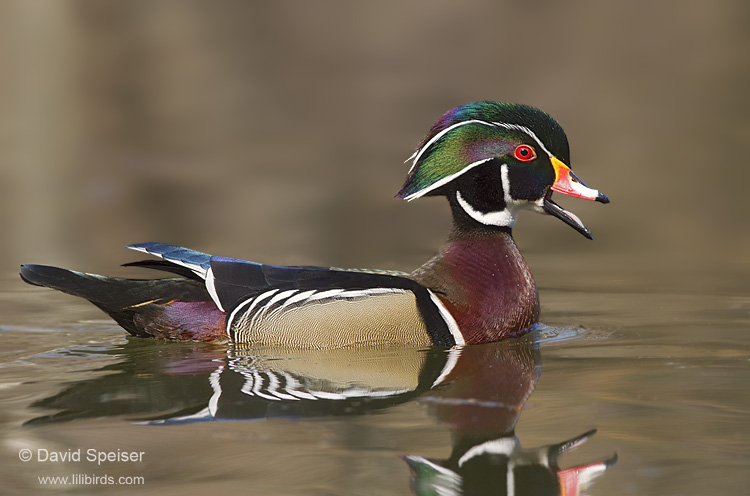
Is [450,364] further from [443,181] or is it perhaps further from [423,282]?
[443,181]

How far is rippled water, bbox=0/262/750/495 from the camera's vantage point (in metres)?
3.73

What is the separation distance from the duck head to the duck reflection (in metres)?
0.78

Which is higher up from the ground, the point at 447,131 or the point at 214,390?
the point at 447,131

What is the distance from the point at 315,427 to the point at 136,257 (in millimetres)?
5574

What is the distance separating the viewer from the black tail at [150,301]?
5742 mm

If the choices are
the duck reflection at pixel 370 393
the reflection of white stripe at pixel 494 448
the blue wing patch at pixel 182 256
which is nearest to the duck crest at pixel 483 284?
the duck reflection at pixel 370 393

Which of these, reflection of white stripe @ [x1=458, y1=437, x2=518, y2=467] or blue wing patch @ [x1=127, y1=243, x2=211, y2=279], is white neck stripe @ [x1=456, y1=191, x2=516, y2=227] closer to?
blue wing patch @ [x1=127, y1=243, x2=211, y2=279]

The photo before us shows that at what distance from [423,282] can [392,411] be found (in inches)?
53.4

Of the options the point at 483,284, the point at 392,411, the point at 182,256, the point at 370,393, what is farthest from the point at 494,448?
the point at 182,256

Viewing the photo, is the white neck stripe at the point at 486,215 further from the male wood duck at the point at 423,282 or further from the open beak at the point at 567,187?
the open beak at the point at 567,187

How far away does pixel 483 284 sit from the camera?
574cm

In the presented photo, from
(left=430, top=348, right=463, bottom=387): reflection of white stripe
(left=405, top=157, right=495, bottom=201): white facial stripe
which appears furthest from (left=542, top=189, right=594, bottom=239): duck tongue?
(left=430, top=348, right=463, bottom=387): reflection of white stripe

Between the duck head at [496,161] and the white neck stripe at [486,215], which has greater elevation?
the duck head at [496,161]

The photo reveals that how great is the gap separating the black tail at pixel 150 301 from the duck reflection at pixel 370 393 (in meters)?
0.09
